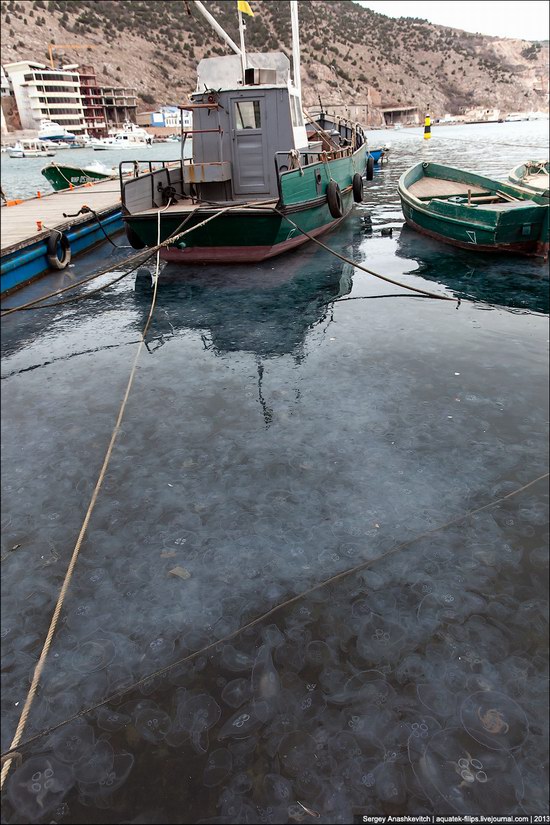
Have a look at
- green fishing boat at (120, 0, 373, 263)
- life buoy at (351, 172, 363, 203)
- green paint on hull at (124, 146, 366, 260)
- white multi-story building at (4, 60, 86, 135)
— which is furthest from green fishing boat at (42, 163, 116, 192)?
white multi-story building at (4, 60, 86, 135)

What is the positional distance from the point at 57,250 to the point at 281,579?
11843 mm

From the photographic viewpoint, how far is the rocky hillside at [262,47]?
355ft

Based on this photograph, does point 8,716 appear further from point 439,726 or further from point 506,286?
point 506,286

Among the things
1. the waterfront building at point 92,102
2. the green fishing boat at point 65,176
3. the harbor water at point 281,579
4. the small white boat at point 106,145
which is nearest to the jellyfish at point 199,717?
the harbor water at point 281,579

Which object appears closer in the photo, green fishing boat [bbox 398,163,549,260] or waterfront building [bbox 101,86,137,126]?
green fishing boat [bbox 398,163,549,260]

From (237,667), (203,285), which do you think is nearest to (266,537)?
(237,667)

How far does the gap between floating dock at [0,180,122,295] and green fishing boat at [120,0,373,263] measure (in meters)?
2.36

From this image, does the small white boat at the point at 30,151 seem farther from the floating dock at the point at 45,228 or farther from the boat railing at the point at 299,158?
the boat railing at the point at 299,158

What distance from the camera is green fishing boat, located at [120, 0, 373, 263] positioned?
11.1 metres

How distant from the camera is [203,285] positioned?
10.9 meters

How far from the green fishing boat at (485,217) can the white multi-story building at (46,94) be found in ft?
345

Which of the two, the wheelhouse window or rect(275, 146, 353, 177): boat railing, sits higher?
the wheelhouse window

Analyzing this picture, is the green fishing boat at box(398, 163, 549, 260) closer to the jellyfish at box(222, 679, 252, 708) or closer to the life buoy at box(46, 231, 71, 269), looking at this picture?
the life buoy at box(46, 231, 71, 269)

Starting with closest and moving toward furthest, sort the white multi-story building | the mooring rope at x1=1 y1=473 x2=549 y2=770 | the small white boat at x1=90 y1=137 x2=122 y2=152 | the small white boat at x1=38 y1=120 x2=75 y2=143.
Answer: the mooring rope at x1=1 y1=473 x2=549 y2=770
the small white boat at x1=90 y1=137 x2=122 y2=152
the small white boat at x1=38 y1=120 x2=75 y2=143
the white multi-story building
